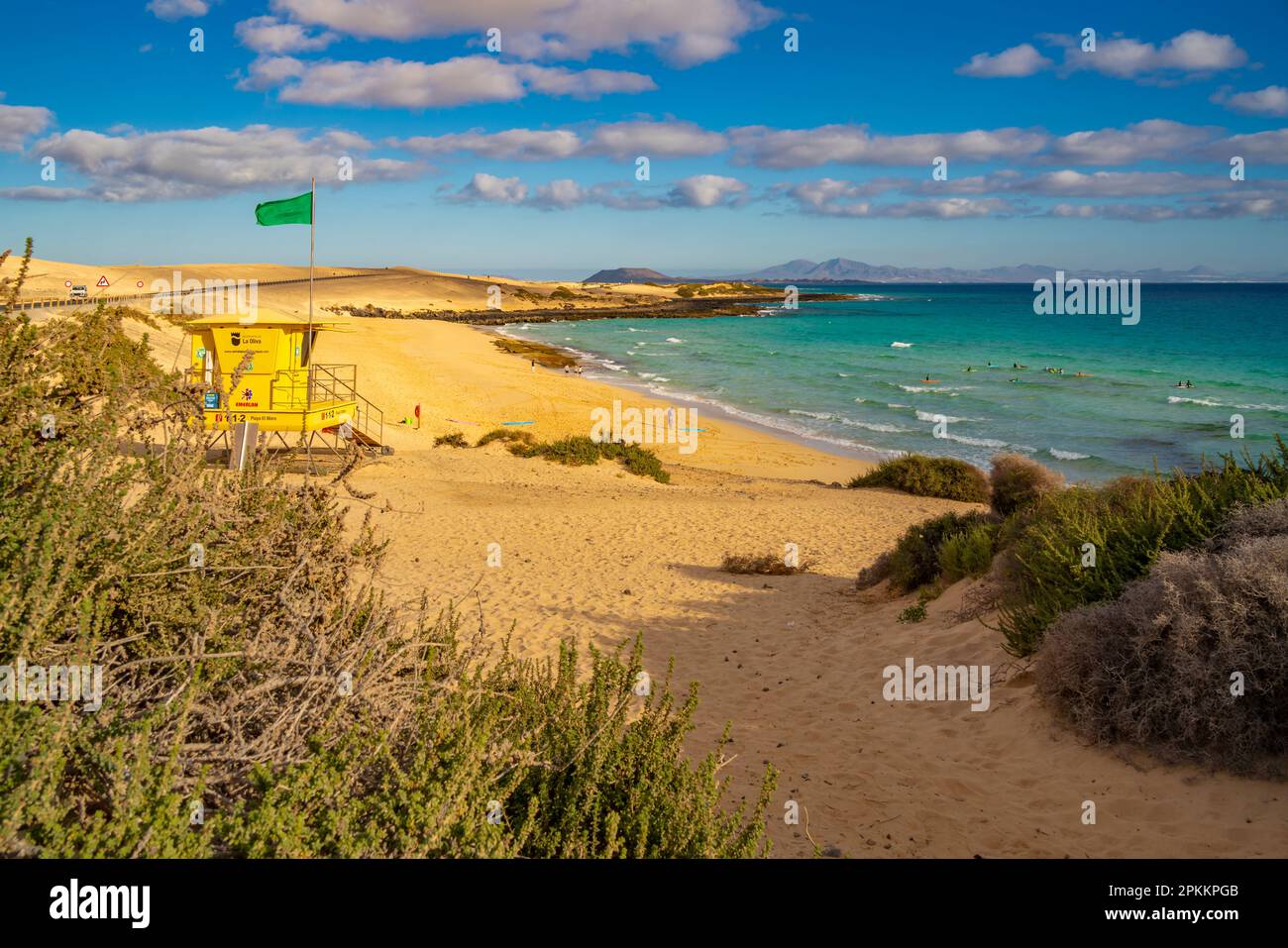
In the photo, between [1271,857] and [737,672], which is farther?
[737,672]

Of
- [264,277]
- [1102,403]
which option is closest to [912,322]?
[1102,403]

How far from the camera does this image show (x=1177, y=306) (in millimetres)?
124562

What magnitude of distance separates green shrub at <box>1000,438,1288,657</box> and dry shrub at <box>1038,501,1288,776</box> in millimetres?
501

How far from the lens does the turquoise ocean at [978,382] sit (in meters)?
29.1

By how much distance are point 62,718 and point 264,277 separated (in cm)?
13952

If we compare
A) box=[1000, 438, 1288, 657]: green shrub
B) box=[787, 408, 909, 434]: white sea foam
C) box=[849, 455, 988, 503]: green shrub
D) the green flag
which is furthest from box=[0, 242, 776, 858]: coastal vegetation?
box=[787, 408, 909, 434]: white sea foam

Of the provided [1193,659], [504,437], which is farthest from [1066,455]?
[1193,659]

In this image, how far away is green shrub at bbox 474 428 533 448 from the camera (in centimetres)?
2441

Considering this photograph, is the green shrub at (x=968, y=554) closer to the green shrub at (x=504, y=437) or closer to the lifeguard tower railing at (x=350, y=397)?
the lifeguard tower railing at (x=350, y=397)

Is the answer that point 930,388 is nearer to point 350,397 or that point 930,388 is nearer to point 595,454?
point 595,454

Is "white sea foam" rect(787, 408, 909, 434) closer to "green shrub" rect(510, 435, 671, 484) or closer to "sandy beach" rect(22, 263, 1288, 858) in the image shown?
"sandy beach" rect(22, 263, 1288, 858)

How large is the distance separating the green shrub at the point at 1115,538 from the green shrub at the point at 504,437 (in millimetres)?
17685
